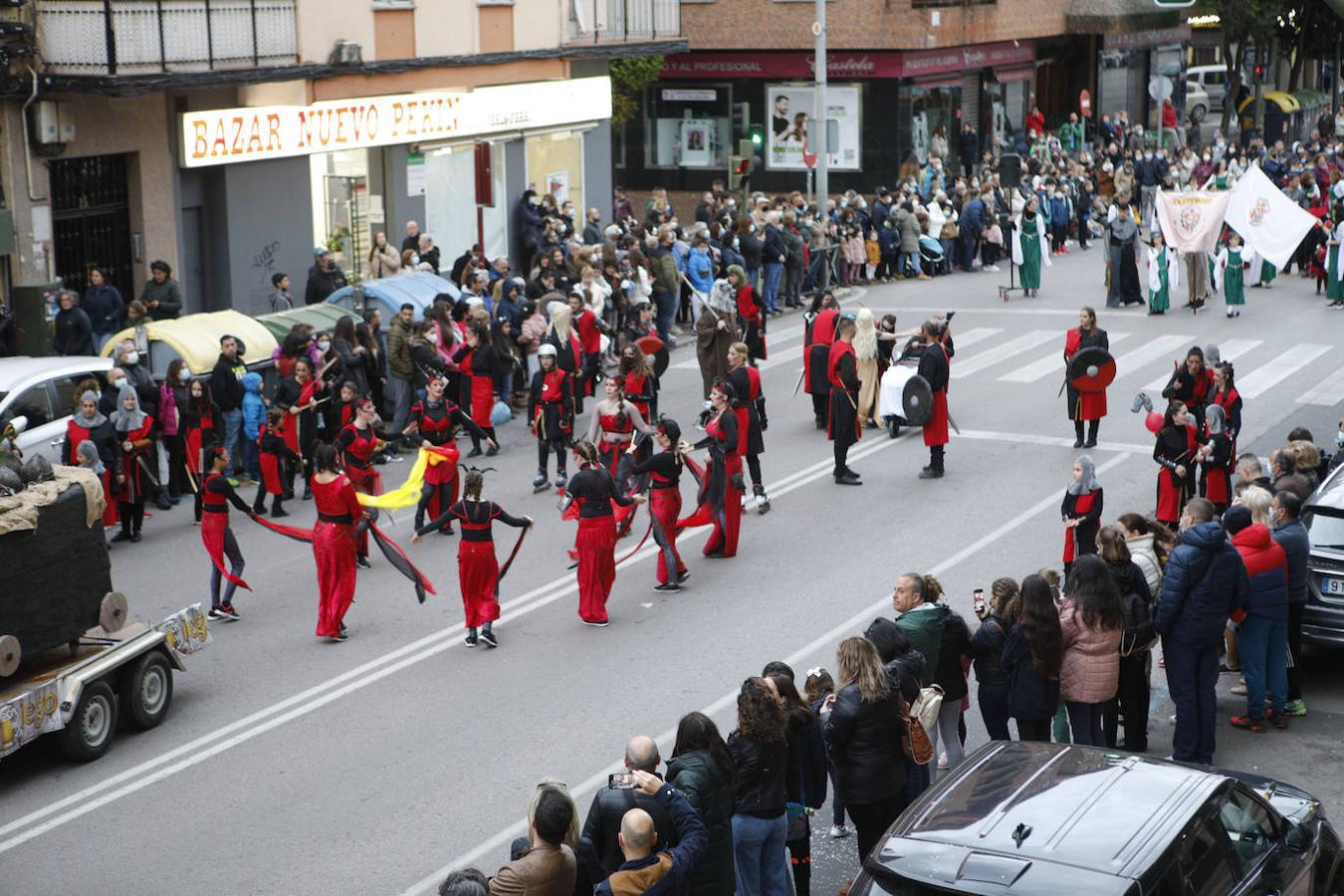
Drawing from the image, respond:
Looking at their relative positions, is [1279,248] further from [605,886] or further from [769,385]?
[605,886]

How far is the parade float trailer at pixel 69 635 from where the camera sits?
454 inches

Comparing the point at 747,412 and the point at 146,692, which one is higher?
the point at 747,412

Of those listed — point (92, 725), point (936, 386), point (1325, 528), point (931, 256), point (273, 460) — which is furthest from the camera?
point (931, 256)

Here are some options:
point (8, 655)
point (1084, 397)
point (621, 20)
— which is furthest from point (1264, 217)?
point (8, 655)

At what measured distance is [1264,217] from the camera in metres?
26.5

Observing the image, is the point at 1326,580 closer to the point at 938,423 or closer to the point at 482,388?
the point at 938,423

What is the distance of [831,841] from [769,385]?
1433 cm

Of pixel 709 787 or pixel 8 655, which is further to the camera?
pixel 8 655

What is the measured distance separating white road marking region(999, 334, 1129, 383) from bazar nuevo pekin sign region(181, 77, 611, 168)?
1032 cm

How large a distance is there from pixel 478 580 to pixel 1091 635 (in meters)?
5.28

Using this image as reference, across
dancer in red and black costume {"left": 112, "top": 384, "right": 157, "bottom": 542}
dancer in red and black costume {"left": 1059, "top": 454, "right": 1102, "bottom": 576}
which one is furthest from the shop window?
dancer in red and black costume {"left": 1059, "top": 454, "right": 1102, "bottom": 576}

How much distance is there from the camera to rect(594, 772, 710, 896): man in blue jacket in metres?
7.59

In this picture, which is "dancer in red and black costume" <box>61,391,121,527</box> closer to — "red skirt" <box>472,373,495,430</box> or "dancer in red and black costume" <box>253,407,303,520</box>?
"dancer in red and black costume" <box>253,407,303,520</box>

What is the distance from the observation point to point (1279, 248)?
A: 26406 mm
